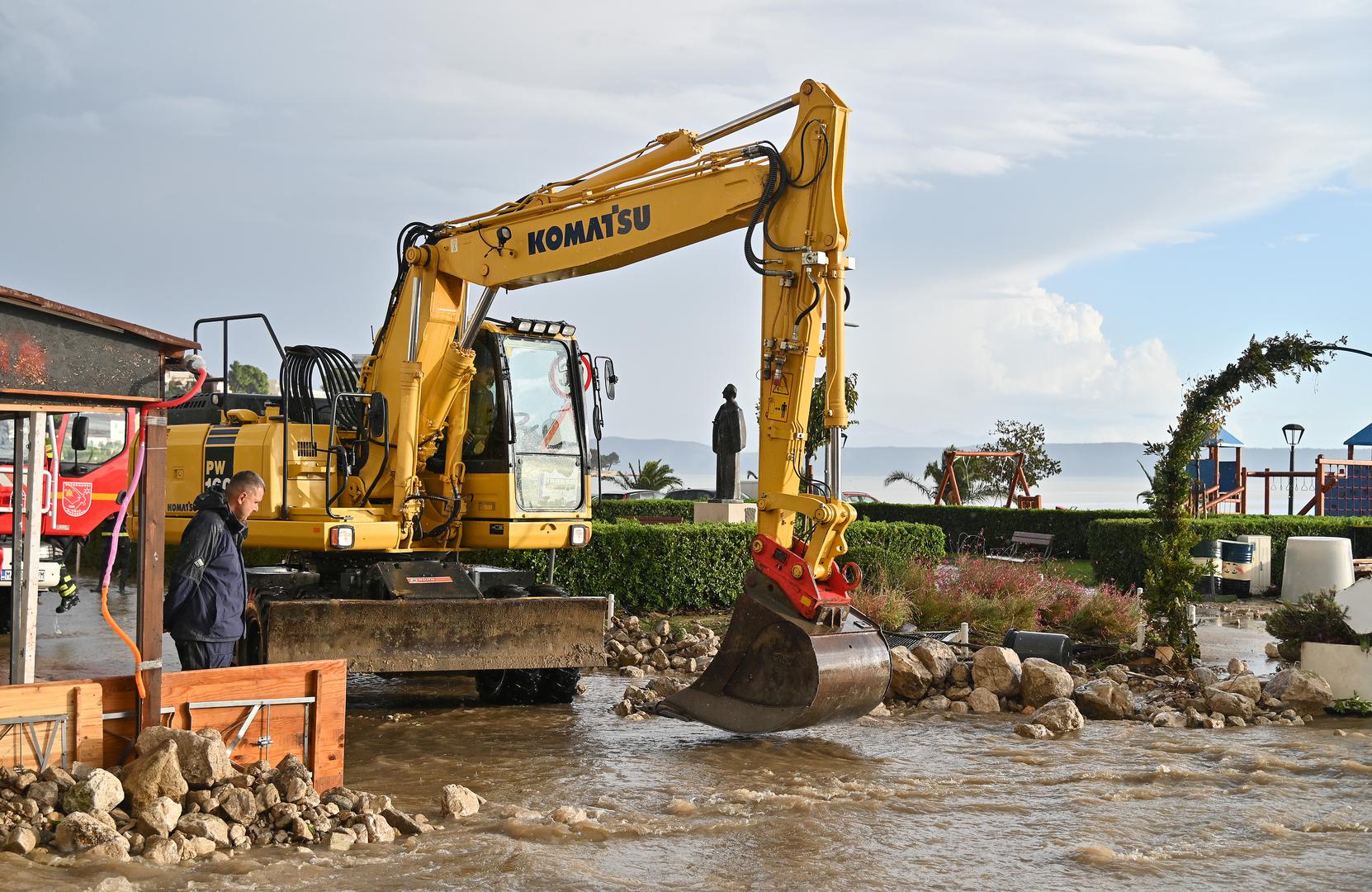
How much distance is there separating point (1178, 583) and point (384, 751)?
750 cm

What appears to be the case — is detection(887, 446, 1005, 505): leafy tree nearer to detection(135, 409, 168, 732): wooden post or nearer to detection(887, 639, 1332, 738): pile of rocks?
detection(887, 639, 1332, 738): pile of rocks

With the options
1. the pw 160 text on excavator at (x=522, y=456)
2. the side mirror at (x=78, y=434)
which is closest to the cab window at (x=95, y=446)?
the side mirror at (x=78, y=434)

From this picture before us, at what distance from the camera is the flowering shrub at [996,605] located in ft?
43.0

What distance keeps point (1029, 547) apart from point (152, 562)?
1896 cm

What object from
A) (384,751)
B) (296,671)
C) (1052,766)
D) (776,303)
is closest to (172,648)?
(384,751)

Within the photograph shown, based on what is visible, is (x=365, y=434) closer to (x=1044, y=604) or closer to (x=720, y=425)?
(x=1044, y=604)

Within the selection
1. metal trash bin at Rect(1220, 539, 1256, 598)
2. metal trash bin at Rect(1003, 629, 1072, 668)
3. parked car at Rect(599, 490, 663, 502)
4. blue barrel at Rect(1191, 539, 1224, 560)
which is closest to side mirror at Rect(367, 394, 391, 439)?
metal trash bin at Rect(1003, 629, 1072, 668)

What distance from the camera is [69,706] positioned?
243 inches

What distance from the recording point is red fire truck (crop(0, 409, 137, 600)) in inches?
495

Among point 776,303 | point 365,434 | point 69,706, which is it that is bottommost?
point 69,706

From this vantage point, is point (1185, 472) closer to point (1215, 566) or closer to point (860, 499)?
point (1215, 566)

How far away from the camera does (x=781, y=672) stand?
809 centimetres

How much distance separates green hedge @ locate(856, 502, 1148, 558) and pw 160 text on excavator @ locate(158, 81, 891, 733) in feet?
43.6

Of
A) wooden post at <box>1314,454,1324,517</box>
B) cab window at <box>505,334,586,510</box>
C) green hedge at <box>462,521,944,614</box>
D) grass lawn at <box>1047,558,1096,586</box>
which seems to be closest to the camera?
cab window at <box>505,334,586,510</box>
